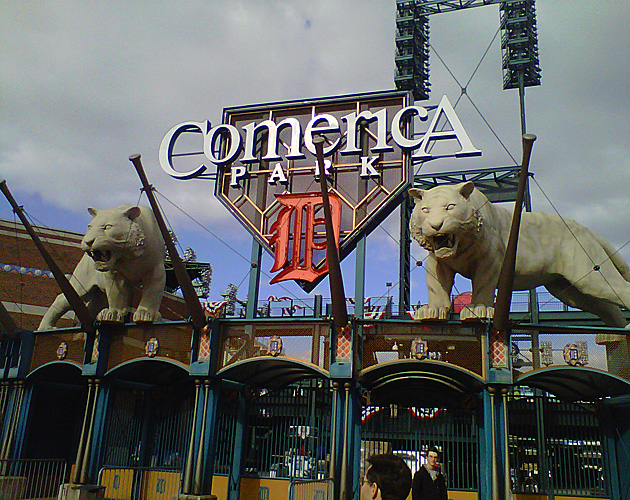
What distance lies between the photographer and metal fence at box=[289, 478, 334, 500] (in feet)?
37.7

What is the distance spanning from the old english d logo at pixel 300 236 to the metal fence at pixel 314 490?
6.05m

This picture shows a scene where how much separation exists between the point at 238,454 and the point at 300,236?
6175mm

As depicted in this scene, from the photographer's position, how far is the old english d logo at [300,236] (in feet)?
55.5

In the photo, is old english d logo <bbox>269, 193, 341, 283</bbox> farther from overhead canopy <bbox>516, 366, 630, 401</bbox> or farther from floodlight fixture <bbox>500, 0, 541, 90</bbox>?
floodlight fixture <bbox>500, 0, 541, 90</bbox>

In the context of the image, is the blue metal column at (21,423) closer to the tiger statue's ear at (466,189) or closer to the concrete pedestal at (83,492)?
the concrete pedestal at (83,492)

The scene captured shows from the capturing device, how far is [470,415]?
1513 cm

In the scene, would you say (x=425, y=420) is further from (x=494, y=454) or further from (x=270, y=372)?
(x=270, y=372)

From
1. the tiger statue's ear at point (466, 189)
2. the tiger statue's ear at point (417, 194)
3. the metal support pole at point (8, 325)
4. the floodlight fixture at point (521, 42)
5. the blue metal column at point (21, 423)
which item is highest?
the floodlight fixture at point (521, 42)

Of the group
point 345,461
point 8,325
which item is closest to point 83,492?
point 8,325

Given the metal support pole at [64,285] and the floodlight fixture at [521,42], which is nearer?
the metal support pole at [64,285]

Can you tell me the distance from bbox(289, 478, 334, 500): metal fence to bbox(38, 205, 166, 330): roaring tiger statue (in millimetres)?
5808

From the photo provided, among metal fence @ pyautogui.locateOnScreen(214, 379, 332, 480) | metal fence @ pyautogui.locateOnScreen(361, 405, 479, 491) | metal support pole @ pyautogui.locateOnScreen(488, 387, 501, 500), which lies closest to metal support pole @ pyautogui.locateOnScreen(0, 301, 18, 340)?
metal fence @ pyautogui.locateOnScreen(214, 379, 332, 480)

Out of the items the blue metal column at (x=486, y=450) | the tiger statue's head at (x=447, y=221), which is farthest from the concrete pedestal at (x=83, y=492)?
the tiger statue's head at (x=447, y=221)

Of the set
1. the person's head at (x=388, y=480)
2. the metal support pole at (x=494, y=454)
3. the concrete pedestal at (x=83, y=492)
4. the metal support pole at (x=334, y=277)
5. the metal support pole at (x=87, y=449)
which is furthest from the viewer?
the metal support pole at (x=87, y=449)
